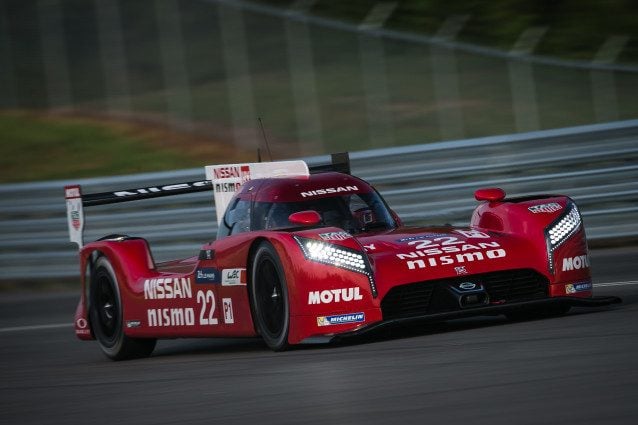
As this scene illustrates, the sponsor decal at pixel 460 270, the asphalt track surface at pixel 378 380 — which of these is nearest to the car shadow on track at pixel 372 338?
the asphalt track surface at pixel 378 380

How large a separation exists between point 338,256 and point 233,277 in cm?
85

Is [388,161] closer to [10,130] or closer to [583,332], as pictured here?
[583,332]

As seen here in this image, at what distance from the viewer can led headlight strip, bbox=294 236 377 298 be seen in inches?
297

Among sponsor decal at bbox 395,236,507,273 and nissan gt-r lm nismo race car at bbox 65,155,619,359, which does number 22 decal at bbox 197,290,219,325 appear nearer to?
nissan gt-r lm nismo race car at bbox 65,155,619,359

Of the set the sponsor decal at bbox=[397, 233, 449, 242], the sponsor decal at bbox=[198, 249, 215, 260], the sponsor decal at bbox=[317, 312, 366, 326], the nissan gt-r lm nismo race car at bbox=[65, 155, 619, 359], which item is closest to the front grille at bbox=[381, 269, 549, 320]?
the nissan gt-r lm nismo race car at bbox=[65, 155, 619, 359]

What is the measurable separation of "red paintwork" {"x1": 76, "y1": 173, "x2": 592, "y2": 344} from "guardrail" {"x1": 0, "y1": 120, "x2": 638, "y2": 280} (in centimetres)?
392

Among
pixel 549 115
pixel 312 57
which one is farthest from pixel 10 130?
pixel 549 115

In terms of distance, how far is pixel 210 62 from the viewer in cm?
2083

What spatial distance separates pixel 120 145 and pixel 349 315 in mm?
12832

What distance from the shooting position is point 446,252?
7.74m

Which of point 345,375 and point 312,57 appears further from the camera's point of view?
point 312,57

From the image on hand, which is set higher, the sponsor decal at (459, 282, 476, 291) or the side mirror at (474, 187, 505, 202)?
the side mirror at (474, 187, 505, 202)

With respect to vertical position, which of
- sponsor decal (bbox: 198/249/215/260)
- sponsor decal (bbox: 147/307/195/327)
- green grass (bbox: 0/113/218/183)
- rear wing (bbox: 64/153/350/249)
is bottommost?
sponsor decal (bbox: 147/307/195/327)

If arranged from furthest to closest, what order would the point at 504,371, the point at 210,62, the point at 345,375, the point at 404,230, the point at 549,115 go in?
1. the point at 210,62
2. the point at 549,115
3. the point at 404,230
4. the point at 345,375
5. the point at 504,371
